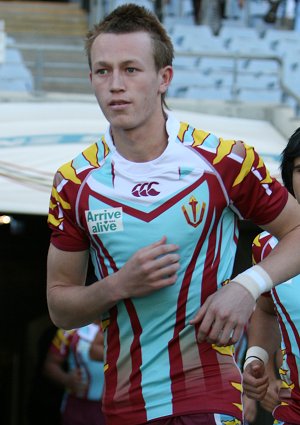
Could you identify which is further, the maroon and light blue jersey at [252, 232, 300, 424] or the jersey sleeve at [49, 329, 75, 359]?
the jersey sleeve at [49, 329, 75, 359]

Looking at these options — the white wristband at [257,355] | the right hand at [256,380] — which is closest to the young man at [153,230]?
the right hand at [256,380]

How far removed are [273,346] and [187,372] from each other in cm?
98

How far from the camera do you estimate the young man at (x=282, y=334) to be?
3.76 meters

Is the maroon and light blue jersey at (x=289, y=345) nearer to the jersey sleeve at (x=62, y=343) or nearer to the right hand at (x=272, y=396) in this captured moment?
the right hand at (x=272, y=396)

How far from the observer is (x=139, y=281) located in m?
3.06

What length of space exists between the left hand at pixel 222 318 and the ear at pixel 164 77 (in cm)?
69

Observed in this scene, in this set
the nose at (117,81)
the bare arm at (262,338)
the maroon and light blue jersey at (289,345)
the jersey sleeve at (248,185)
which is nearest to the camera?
the nose at (117,81)

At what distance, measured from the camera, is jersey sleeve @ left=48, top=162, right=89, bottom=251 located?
3293 millimetres

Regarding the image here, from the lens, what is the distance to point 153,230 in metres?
3.19

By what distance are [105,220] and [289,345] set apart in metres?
0.98

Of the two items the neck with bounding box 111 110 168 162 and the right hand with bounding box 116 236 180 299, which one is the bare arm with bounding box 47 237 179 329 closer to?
the right hand with bounding box 116 236 180 299

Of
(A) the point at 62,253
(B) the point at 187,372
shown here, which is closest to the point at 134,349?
(B) the point at 187,372

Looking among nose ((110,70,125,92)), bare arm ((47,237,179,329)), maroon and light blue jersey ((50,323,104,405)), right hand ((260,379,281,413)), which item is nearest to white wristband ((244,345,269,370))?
right hand ((260,379,281,413))

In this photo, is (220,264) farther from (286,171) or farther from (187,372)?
(286,171)
